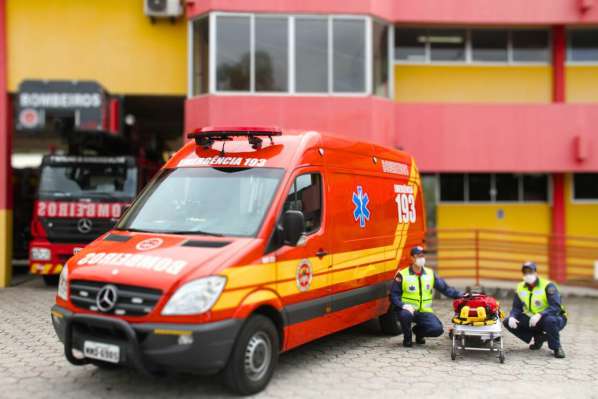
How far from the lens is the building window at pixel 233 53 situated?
1230 centimetres

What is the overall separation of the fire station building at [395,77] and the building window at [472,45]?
0.03 meters

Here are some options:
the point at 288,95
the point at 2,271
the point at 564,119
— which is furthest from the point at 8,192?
the point at 564,119

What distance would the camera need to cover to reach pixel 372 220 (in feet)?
24.9

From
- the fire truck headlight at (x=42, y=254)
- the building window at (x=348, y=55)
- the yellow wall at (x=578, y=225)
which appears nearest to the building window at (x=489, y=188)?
the yellow wall at (x=578, y=225)

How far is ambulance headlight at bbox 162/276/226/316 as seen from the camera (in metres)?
4.93

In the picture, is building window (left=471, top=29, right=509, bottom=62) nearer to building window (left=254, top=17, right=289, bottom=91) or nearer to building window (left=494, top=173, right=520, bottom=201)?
building window (left=494, top=173, right=520, bottom=201)

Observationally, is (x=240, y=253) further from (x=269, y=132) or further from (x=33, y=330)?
(x=33, y=330)

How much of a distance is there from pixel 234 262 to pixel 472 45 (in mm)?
11306

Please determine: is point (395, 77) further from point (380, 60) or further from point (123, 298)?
point (123, 298)

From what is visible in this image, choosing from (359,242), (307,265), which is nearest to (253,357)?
(307,265)

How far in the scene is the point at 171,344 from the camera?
489 cm

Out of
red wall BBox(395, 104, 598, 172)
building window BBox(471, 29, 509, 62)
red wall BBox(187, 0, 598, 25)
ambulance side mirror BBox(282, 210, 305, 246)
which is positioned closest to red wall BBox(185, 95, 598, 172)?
red wall BBox(395, 104, 598, 172)

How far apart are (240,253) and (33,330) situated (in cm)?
460

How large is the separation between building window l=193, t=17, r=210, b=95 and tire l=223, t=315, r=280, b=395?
26.2ft
